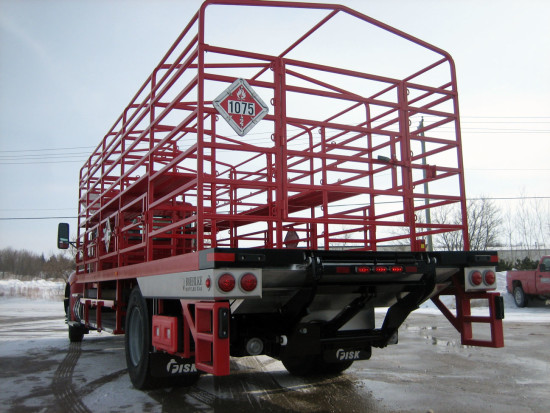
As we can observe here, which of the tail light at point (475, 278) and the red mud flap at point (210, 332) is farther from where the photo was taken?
the tail light at point (475, 278)

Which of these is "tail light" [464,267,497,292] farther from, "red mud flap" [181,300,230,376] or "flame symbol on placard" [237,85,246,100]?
"flame symbol on placard" [237,85,246,100]

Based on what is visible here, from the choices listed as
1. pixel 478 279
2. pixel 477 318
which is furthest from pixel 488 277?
pixel 477 318

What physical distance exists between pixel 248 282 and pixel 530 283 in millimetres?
16514

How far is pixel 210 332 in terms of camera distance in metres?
3.88

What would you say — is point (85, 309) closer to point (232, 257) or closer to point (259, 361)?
point (259, 361)

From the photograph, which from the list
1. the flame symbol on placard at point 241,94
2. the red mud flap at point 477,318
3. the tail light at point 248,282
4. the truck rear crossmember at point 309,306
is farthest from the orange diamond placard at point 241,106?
the red mud flap at point 477,318

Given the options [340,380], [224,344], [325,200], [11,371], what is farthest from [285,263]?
[11,371]

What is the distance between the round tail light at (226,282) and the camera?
12.0 ft

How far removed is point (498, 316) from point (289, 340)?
207cm

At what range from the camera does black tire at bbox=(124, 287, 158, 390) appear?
16.8 feet

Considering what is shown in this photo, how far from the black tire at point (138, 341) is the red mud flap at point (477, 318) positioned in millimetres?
3080

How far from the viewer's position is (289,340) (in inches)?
181

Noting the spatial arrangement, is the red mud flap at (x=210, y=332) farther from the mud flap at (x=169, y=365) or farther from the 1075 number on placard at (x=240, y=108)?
the 1075 number on placard at (x=240, y=108)

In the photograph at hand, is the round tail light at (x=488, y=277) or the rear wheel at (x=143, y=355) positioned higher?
the round tail light at (x=488, y=277)
